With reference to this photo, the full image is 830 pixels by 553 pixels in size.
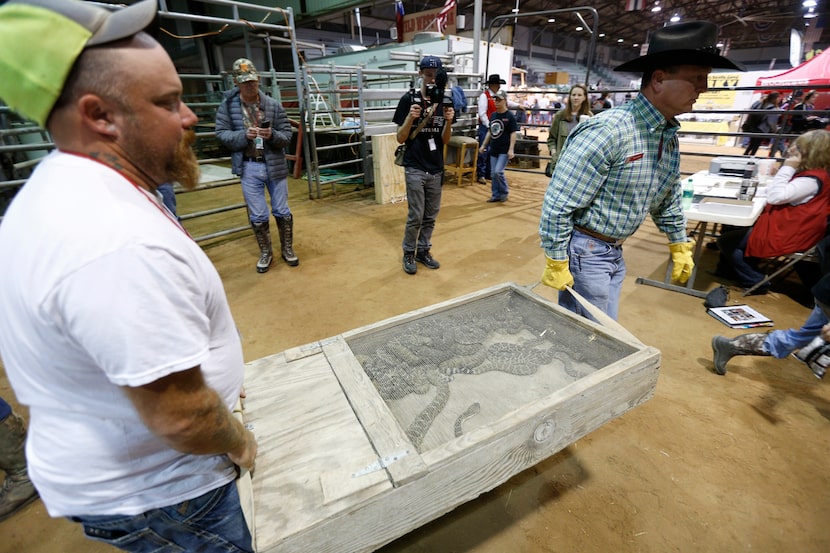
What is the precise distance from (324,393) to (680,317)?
304 cm

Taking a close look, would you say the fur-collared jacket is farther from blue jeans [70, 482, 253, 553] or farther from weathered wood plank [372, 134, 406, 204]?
blue jeans [70, 482, 253, 553]

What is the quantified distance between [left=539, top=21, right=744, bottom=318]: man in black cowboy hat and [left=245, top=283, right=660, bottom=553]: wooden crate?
1.01 ft

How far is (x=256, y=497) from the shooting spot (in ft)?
3.12

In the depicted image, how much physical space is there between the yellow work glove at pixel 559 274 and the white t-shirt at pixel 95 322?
147 centimetres

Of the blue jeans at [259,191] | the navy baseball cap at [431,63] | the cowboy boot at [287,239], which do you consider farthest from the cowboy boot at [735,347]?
the blue jeans at [259,191]

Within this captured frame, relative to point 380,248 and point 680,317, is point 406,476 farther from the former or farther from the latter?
point 380,248

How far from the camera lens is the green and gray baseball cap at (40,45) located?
591 millimetres

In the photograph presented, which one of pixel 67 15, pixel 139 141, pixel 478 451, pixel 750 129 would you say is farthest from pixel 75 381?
pixel 750 129

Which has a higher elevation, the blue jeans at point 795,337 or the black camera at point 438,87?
the black camera at point 438,87

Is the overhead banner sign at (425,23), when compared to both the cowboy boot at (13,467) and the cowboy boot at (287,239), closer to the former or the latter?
the cowboy boot at (287,239)

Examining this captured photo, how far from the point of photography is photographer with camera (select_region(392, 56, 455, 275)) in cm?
330

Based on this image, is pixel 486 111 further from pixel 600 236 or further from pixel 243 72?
pixel 600 236

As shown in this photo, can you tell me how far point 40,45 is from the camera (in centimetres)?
59

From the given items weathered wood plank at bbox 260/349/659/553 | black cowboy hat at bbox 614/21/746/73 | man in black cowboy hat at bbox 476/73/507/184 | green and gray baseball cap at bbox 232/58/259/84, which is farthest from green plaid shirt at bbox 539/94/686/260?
man in black cowboy hat at bbox 476/73/507/184
